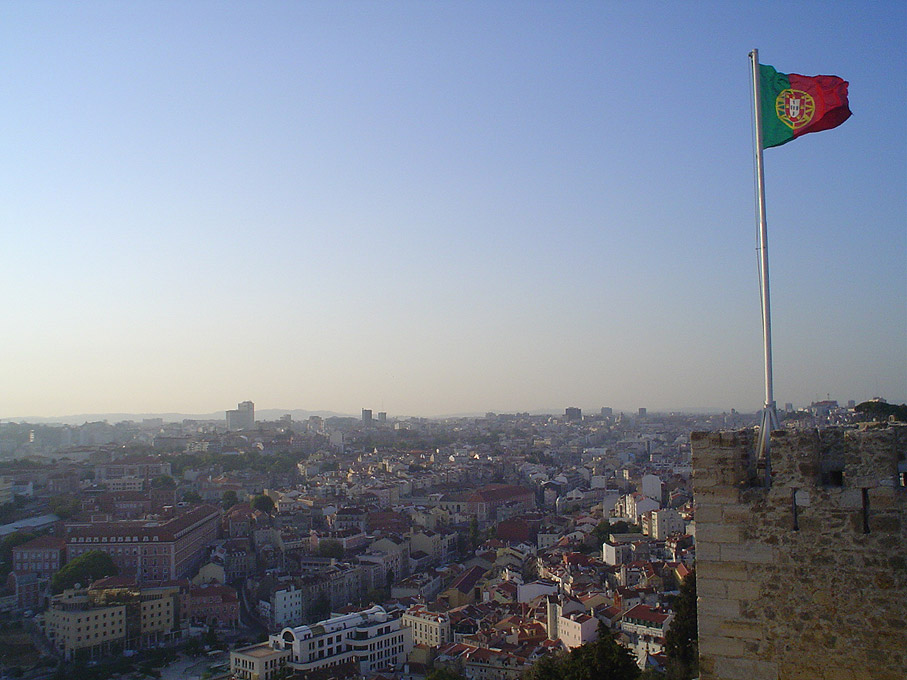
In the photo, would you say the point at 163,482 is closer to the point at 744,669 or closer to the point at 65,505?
the point at 65,505

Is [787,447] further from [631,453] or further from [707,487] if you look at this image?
[631,453]

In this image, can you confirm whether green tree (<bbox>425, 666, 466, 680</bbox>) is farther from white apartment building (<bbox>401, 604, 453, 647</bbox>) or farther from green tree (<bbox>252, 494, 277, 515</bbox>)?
green tree (<bbox>252, 494, 277, 515</bbox>)

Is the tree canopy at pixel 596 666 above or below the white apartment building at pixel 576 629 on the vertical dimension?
above

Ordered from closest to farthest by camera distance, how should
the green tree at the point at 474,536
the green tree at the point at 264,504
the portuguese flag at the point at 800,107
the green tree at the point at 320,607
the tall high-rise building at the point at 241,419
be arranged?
the portuguese flag at the point at 800,107
the green tree at the point at 320,607
the green tree at the point at 474,536
the green tree at the point at 264,504
the tall high-rise building at the point at 241,419

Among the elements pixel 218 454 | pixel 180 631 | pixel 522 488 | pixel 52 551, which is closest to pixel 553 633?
pixel 180 631

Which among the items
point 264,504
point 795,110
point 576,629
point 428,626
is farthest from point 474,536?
point 795,110

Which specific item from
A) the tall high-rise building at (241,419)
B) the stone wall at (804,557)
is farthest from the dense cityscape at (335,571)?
the tall high-rise building at (241,419)

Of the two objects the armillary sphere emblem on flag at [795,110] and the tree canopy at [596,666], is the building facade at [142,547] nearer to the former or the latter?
the tree canopy at [596,666]

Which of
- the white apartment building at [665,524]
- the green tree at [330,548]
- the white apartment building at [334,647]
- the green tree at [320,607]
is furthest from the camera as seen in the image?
the green tree at [330,548]

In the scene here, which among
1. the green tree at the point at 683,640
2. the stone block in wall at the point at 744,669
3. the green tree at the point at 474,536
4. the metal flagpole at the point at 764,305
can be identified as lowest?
the green tree at the point at 474,536
